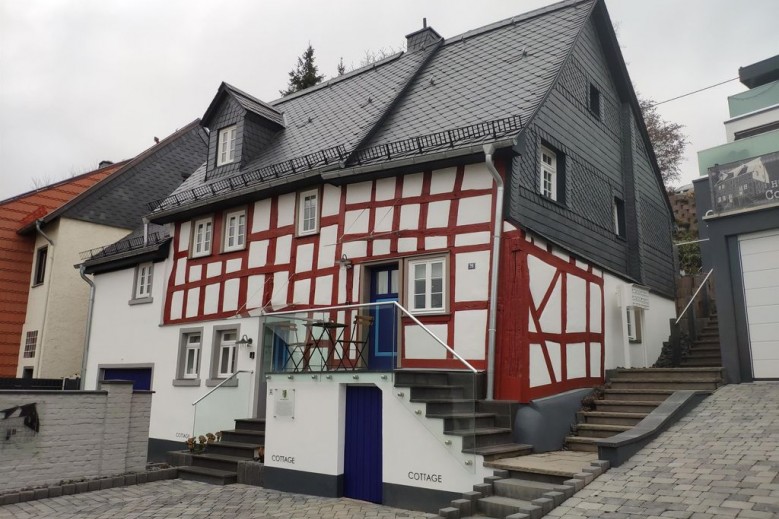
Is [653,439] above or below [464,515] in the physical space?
above

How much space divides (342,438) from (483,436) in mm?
1965

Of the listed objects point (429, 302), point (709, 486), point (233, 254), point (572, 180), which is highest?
point (572, 180)

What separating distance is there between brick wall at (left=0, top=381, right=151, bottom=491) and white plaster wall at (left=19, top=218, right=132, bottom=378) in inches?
333

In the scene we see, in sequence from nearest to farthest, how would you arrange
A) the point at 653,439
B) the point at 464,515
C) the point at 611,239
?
1. the point at 464,515
2. the point at 653,439
3. the point at 611,239

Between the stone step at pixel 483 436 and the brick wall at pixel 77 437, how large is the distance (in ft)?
19.8

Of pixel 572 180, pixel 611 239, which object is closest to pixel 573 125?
pixel 572 180

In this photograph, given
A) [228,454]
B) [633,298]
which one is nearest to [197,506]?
[228,454]

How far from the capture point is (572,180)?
12.2 m

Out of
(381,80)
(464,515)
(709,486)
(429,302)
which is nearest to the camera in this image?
(709,486)

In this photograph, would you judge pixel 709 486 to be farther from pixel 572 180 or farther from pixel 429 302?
pixel 572 180

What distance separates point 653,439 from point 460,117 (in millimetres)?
6249

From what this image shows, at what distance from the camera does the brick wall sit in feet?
31.5

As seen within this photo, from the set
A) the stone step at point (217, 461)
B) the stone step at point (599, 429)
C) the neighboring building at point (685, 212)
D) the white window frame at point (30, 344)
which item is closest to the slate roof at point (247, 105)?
the stone step at point (217, 461)

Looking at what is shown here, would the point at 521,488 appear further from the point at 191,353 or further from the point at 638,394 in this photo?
the point at 191,353
